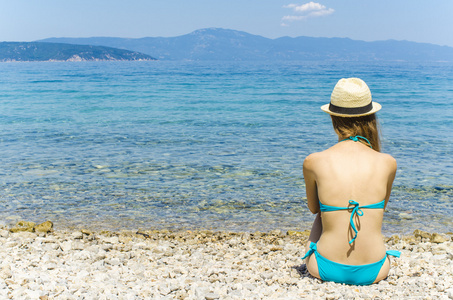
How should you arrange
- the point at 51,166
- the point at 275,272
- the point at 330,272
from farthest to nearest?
the point at 51,166
the point at 275,272
the point at 330,272

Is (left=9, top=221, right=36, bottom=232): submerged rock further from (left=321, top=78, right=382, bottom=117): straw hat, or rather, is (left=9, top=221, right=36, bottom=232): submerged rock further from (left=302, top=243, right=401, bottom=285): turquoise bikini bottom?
(left=321, top=78, right=382, bottom=117): straw hat

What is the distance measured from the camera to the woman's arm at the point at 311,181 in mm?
3731

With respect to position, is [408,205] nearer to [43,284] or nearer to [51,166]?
[43,284]

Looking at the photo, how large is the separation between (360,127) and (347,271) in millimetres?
1260

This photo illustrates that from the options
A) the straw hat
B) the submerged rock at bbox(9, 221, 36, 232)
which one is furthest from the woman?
the submerged rock at bbox(9, 221, 36, 232)

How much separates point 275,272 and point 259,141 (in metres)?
10.7

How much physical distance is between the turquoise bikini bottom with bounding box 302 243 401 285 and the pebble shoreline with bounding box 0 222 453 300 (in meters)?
0.07

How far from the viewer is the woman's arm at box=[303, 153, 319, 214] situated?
3.73m

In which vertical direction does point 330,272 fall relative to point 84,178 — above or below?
above

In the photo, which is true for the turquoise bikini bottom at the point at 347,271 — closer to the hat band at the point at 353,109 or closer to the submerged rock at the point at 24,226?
the hat band at the point at 353,109

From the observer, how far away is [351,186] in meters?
3.64

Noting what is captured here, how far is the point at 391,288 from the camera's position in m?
4.04

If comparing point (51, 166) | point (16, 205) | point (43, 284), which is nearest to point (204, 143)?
point (51, 166)

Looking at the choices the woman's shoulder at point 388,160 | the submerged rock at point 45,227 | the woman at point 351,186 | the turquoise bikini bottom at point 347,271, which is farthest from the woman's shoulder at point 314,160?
the submerged rock at point 45,227
